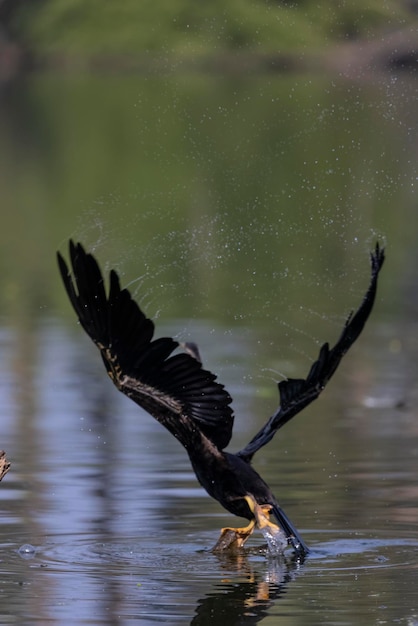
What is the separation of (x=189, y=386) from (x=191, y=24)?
73.7 meters

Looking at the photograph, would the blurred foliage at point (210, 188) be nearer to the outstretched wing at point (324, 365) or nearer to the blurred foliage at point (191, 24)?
the outstretched wing at point (324, 365)

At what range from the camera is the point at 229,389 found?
12.8 m

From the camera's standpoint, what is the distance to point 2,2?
8656 cm

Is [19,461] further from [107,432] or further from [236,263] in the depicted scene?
[236,263]

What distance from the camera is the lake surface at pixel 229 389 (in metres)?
7.85

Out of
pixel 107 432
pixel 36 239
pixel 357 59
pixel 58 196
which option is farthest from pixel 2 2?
pixel 107 432

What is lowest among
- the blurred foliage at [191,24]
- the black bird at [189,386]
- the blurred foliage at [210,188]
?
the black bird at [189,386]

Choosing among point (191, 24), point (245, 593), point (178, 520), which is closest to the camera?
point (245, 593)

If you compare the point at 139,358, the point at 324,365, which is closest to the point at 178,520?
the point at 324,365

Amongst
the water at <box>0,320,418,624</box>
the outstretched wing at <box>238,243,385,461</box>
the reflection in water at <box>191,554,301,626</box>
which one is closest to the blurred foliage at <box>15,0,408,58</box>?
the water at <box>0,320,418,624</box>

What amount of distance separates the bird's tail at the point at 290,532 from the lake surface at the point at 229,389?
0.27ft

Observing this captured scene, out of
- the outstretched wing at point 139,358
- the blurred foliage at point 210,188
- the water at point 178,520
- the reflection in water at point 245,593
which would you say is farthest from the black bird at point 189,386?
the blurred foliage at point 210,188

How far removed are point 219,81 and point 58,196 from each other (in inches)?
1430

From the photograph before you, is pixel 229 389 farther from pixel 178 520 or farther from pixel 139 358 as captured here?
pixel 139 358
